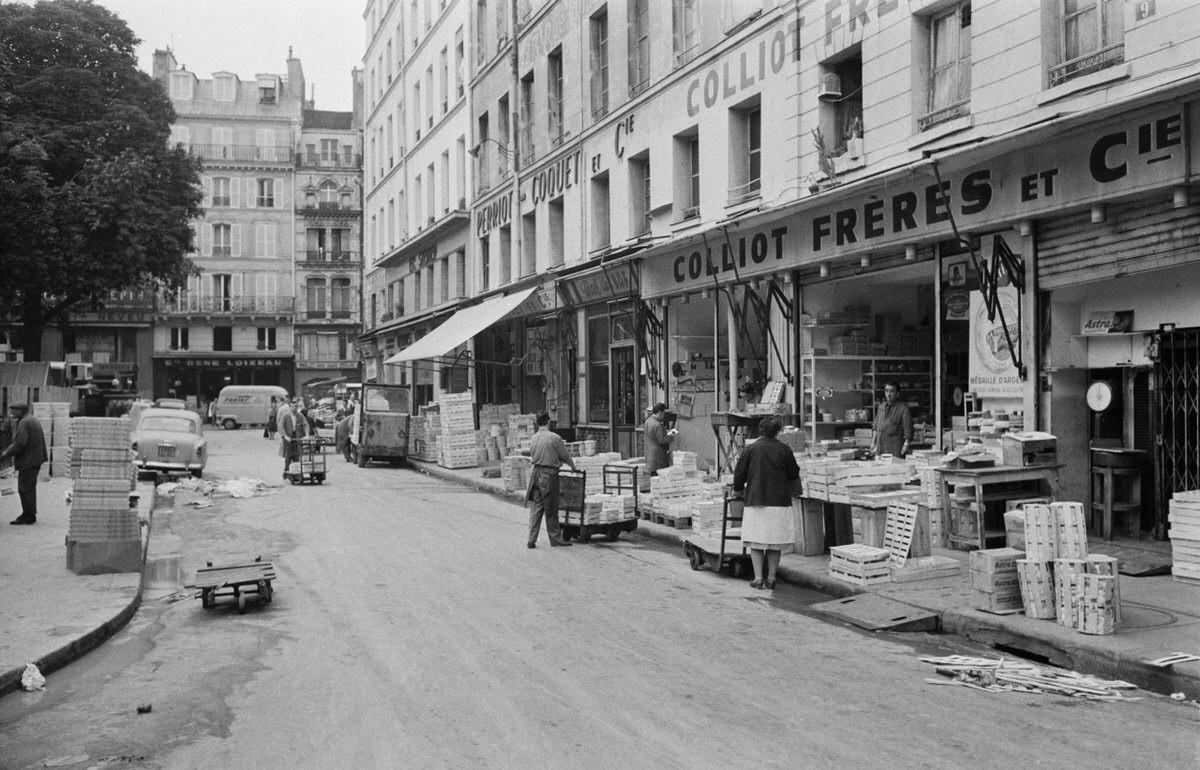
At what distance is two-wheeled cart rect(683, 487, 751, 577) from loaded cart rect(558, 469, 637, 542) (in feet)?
6.51

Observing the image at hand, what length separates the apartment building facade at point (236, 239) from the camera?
6675 centimetres

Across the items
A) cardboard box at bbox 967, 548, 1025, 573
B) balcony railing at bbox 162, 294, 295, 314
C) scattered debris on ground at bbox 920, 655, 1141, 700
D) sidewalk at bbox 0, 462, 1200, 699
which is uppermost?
balcony railing at bbox 162, 294, 295, 314

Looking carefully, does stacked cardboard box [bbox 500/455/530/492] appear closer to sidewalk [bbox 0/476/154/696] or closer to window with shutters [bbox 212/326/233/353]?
sidewalk [bbox 0/476/154/696]

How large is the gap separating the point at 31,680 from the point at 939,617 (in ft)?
22.4

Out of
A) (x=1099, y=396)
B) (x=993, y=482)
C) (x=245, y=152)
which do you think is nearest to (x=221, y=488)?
(x=993, y=482)

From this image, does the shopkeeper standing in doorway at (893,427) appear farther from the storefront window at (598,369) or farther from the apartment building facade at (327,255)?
the apartment building facade at (327,255)

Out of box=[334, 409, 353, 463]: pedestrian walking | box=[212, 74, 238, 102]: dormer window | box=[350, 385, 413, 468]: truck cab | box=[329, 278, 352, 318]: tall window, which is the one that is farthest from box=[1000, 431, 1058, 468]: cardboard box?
box=[212, 74, 238, 102]: dormer window

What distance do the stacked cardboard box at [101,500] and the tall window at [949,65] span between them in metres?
10.5

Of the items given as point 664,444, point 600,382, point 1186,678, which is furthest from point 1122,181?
point 600,382

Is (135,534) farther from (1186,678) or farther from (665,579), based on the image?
(1186,678)

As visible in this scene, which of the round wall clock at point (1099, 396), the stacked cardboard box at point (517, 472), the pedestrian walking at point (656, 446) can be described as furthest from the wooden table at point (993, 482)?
the stacked cardboard box at point (517, 472)

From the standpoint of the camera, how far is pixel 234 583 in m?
9.05

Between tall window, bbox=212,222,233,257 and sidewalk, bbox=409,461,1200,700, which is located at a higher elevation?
tall window, bbox=212,222,233,257

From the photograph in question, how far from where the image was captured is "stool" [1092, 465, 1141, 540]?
10953 millimetres
